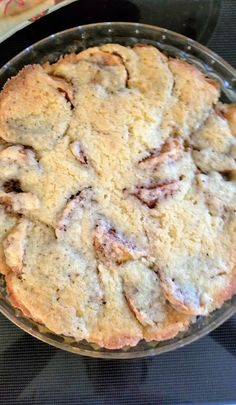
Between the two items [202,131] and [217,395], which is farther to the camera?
[217,395]

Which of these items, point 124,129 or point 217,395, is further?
point 217,395

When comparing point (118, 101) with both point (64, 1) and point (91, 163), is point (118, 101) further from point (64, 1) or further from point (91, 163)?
point (64, 1)

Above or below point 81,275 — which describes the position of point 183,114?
above

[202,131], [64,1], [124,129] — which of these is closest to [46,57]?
[64,1]

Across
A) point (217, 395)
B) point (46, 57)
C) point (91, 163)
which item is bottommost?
point (217, 395)

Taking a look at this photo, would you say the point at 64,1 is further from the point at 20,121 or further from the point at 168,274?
the point at 168,274

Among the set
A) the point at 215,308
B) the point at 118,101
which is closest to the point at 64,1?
the point at 118,101
